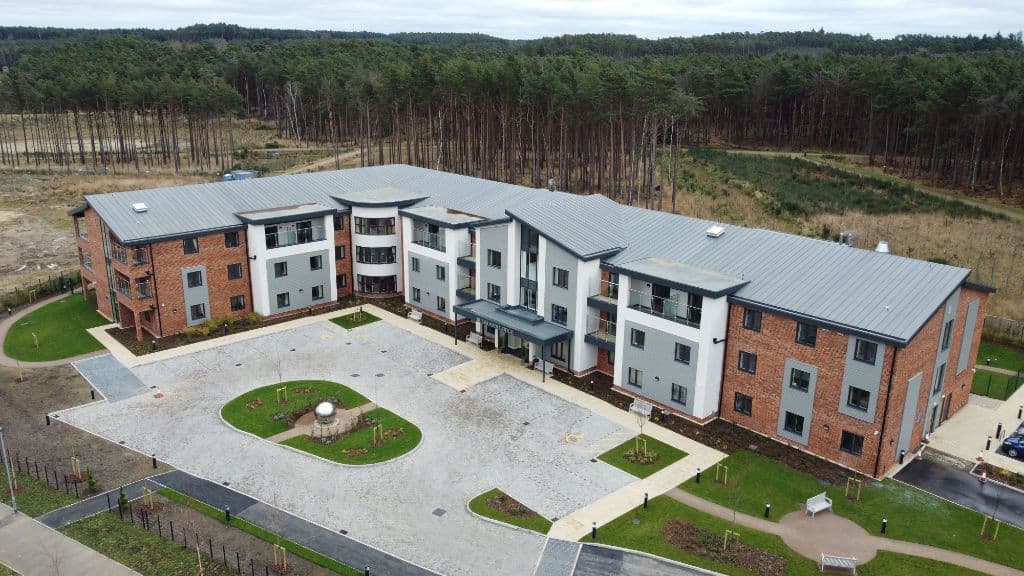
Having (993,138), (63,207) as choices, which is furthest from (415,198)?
(993,138)

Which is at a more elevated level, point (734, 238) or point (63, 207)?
point (734, 238)

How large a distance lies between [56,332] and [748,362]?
44.4 metres

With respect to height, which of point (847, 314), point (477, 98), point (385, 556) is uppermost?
point (477, 98)

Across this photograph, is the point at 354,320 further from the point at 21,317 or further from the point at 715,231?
the point at 715,231

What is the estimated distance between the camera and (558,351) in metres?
43.3

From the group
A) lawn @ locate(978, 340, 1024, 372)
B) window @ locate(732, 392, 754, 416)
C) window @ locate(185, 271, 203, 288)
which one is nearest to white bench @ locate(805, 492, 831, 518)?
window @ locate(732, 392, 754, 416)

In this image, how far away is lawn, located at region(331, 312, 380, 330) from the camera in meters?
49.9

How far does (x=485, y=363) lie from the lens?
4375 centimetres

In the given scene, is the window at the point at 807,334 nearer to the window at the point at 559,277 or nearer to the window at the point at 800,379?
the window at the point at 800,379

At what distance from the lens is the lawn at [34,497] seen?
28.2m

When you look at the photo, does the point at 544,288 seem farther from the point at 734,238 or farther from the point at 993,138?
the point at 993,138

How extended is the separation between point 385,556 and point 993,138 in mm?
91725

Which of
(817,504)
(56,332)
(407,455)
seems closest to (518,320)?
(407,455)

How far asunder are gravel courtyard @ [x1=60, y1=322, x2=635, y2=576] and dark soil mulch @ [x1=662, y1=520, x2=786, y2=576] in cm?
385
